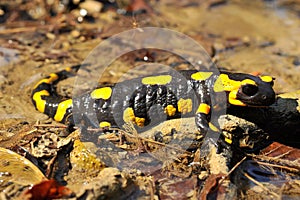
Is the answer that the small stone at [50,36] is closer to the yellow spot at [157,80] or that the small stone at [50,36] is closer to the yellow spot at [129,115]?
the yellow spot at [157,80]

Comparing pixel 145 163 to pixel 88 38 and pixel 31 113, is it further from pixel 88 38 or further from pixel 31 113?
pixel 88 38

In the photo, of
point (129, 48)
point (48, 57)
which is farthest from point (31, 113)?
point (129, 48)

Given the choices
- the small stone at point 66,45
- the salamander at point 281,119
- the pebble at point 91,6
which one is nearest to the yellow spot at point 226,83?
the salamander at point 281,119

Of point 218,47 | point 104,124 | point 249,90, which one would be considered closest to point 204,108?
point 249,90

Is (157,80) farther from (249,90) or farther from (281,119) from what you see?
(281,119)

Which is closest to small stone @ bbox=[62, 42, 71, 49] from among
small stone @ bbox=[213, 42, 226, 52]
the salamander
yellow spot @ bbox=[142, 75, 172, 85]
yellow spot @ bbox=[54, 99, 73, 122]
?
yellow spot @ bbox=[54, 99, 73, 122]

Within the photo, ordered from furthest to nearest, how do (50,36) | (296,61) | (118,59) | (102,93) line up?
(50,36)
(296,61)
(118,59)
(102,93)
